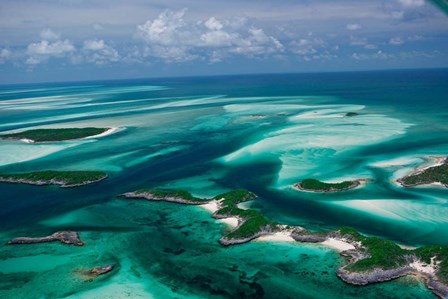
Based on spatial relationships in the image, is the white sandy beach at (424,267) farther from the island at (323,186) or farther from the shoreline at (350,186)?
the island at (323,186)

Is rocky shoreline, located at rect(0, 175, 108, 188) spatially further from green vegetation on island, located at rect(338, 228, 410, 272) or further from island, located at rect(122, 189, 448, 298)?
green vegetation on island, located at rect(338, 228, 410, 272)

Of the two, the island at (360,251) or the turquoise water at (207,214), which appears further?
the turquoise water at (207,214)

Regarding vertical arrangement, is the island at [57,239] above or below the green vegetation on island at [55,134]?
below

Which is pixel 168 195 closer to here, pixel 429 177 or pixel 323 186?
pixel 323 186

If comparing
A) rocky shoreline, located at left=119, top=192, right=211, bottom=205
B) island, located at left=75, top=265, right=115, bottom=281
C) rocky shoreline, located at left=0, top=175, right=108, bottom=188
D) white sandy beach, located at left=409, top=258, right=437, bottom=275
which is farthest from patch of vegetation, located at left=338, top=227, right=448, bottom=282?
rocky shoreline, located at left=0, top=175, right=108, bottom=188

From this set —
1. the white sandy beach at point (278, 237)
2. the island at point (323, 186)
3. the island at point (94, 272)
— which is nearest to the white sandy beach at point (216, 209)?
the white sandy beach at point (278, 237)

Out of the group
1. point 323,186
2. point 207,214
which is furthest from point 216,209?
point 323,186

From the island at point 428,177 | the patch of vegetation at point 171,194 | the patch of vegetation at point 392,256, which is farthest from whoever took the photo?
the island at point 428,177
